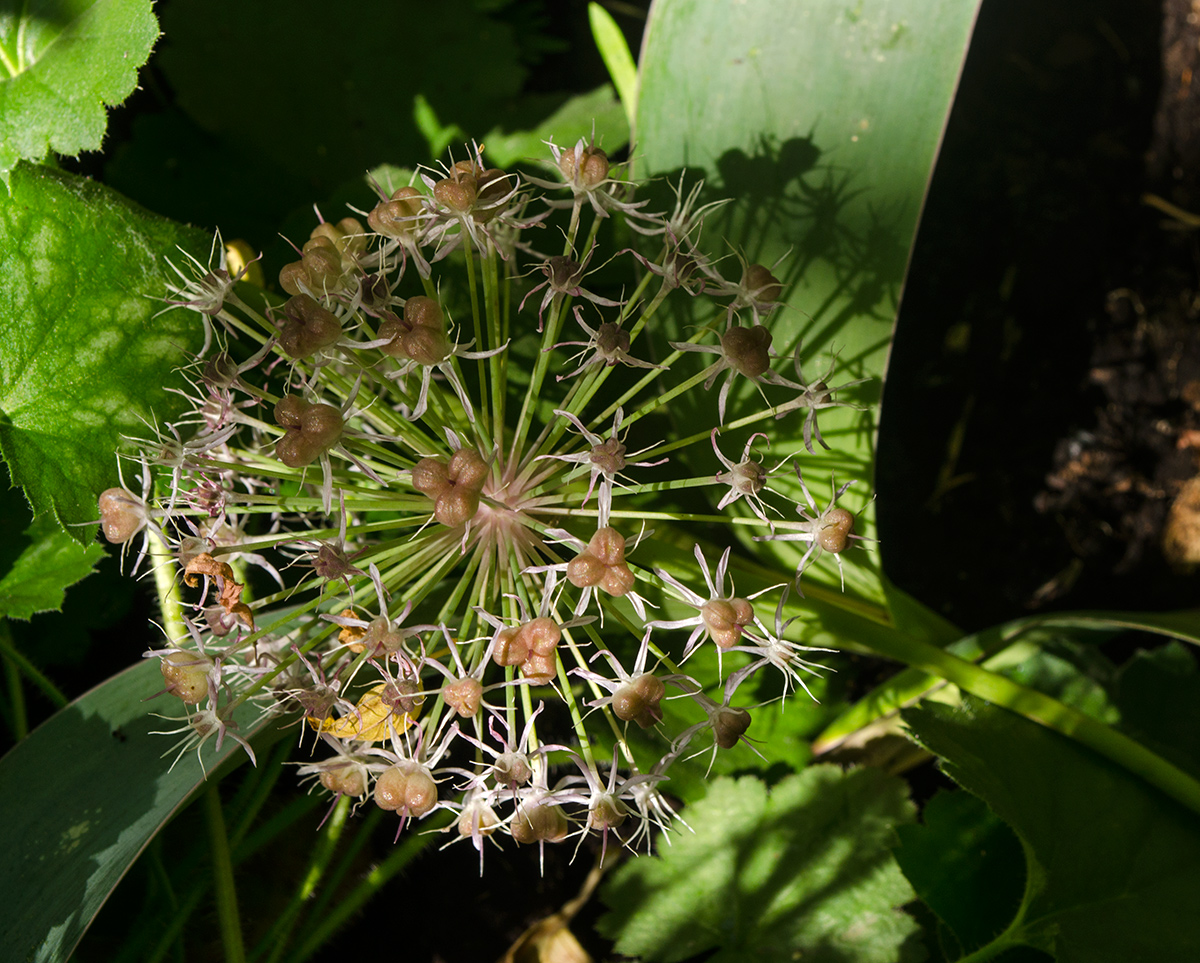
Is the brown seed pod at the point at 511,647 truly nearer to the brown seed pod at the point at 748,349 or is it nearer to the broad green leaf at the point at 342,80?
the brown seed pod at the point at 748,349

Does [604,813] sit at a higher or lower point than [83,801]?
lower

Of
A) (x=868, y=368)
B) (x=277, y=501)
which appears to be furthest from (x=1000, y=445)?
(x=277, y=501)

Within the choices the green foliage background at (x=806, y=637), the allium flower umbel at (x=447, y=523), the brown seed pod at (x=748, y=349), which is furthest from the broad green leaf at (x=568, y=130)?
the brown seed pod at (x=748, y=349)

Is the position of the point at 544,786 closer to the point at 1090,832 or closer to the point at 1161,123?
the point at 1090,832

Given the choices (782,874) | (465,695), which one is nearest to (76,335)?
(465,695)

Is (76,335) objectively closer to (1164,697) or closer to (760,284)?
(760,284)

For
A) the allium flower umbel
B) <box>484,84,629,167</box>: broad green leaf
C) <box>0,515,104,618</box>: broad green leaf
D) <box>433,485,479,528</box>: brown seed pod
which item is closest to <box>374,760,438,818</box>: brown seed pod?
the allium flower umbel
